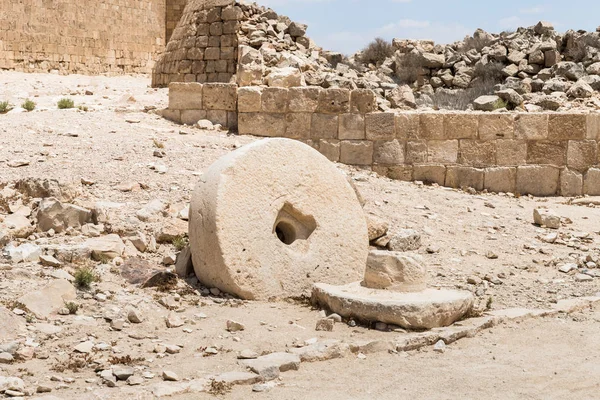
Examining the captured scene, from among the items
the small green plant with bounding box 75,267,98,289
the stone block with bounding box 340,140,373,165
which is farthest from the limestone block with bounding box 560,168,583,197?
the small green plant with bounding box 75,267,98,289

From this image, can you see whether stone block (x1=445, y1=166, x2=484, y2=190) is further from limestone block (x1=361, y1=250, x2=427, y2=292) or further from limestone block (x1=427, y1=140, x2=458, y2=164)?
limestone block (x1=361, y1=250, x2=427, y2=292)

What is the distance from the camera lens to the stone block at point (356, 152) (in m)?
10.3

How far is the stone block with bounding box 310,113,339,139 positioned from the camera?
1041 cm

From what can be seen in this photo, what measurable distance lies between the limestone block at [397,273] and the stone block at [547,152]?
5.34 meters

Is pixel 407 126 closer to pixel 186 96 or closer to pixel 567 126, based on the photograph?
pixel 567 126

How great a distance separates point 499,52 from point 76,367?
44.9 feet

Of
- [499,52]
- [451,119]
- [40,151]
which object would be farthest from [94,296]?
[499,52]

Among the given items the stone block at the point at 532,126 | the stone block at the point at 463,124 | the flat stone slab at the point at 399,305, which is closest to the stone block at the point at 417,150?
the stone block at the point at 463,124

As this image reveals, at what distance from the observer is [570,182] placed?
33.6 feet

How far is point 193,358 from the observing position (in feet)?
14.8

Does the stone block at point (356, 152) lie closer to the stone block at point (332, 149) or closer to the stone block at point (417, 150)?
the stone block at point (332, 149)

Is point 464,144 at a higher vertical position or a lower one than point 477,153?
higher

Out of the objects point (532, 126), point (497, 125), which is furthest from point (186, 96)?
point (532, 126)

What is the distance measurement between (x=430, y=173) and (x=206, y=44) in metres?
6.58
